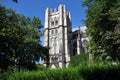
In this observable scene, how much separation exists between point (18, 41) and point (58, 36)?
3001 inches

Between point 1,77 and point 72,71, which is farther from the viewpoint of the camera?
point 1,77

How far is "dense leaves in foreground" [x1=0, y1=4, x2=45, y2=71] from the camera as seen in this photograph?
3900 centimetres

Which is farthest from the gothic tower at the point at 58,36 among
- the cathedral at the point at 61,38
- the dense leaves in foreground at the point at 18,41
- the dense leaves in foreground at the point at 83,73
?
the dense leaves in foreground at the point at 83,73

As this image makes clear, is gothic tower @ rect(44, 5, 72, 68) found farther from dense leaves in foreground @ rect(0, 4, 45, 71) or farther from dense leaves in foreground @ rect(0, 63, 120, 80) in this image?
dense leaves in foreground @ rect(0, 63, 120, 80)

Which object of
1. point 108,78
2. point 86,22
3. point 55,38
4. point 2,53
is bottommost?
point 108,78

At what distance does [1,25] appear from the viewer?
39844 mm

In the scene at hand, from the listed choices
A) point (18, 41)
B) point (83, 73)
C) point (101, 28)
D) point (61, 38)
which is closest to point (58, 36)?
point (61, 38)

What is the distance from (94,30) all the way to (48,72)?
1908cm

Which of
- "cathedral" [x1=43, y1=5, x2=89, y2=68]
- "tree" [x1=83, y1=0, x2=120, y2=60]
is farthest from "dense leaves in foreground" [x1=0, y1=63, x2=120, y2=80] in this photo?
"cathedral" [x1=43, y1=5, x2=89, y2=68]

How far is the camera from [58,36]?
11844 cm

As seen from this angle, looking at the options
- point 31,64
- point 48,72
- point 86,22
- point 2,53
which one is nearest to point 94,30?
point 86,22

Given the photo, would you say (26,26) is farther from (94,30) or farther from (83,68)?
(83,68)

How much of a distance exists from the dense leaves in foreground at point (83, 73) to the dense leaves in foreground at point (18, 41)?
2107 cm

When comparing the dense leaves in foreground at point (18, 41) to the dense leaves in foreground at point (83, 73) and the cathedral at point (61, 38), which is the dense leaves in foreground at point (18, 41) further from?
the cathedral at point (61, 38)
